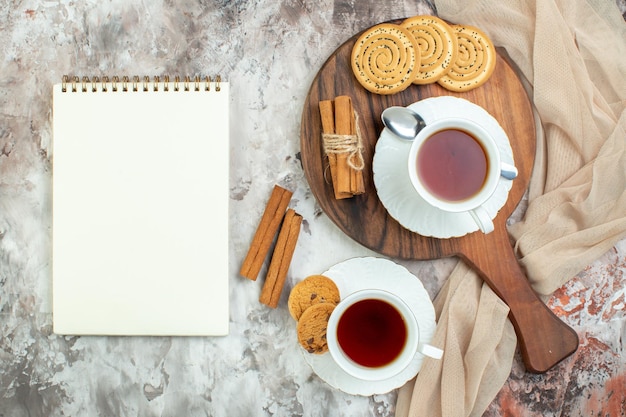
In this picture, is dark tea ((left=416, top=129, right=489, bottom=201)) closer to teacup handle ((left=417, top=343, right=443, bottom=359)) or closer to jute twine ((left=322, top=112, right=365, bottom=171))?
jute twine ((left=322, top=112, right=365, bottom=171))

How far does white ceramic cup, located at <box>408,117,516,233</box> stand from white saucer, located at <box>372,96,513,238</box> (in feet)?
0.14

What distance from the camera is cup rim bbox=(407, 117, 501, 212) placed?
83cm

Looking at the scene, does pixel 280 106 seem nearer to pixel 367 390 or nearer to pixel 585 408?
pixel 367 390

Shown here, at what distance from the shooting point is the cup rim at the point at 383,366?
869 millimetres

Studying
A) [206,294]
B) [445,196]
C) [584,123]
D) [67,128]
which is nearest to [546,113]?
[584,123]

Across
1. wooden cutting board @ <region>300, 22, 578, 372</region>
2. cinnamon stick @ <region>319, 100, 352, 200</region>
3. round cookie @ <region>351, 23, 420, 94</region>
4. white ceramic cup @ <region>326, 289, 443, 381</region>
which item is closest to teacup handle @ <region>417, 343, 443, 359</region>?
white ceramic cup @ <region>326, 289, 443, 381</region>

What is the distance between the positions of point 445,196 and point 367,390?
1.06ft

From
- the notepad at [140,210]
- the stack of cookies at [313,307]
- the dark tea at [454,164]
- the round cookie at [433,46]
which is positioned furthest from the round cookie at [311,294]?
the round cookie at [433,46]

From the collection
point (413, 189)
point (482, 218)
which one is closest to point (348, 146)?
point (413, 189)

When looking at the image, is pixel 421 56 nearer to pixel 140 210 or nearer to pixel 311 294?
pixel 311 294

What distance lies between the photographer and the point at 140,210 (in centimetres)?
97

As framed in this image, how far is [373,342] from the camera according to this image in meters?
0.91

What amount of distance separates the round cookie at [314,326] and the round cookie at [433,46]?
37 cm

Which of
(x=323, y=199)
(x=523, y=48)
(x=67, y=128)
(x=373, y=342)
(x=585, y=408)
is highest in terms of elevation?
(x=523, y=48)
